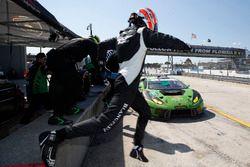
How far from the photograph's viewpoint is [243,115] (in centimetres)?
596

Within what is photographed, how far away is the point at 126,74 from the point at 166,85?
465 cm

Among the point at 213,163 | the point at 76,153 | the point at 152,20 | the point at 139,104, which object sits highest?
the point at 152,20

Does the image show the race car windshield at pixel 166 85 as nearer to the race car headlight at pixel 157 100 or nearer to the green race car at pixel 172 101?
the green race car at pixel 172 101

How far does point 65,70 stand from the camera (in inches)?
128

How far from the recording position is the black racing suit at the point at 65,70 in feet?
10.2

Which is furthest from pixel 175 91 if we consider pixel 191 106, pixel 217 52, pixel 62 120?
pixel 217 52

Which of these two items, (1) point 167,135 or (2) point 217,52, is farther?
Answer: (2) point 217,52

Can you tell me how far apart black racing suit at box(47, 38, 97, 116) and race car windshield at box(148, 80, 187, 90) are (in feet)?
12.8

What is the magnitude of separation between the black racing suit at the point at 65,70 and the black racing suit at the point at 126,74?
1.90 ft

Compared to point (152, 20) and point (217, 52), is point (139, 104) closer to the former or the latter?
point (152, 20)

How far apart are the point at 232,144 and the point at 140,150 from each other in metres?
1.79

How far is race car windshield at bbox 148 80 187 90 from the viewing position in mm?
6855

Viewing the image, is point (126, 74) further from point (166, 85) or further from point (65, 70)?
point (166, 85)

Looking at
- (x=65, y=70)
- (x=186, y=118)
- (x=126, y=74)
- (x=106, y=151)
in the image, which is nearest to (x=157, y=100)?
Answer: (x=186, y=118)
